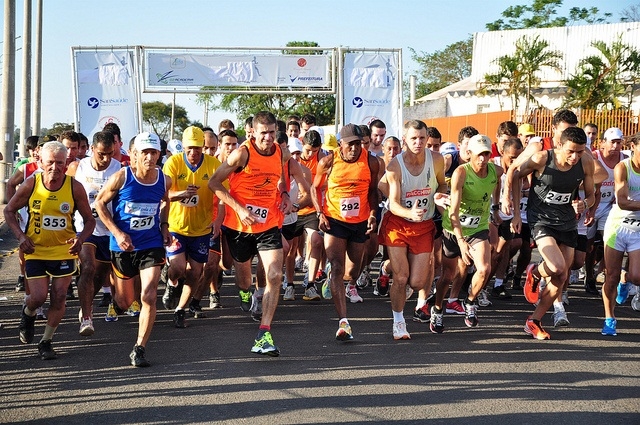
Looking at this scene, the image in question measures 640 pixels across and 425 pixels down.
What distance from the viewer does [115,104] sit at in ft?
59.3

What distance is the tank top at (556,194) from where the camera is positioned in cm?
910

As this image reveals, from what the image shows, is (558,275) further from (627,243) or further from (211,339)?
(211,339)

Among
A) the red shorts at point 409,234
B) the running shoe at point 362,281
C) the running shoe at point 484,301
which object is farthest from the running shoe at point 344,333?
the running shoe at point 362,281

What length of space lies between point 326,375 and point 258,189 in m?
2.21

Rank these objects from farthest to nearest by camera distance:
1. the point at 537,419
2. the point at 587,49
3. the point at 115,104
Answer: the point at 587,49
the point at 115,104
the point at 537,419

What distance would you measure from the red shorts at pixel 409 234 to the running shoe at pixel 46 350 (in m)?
3.30

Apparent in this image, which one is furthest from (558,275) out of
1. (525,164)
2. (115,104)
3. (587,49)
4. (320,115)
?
(320,115)

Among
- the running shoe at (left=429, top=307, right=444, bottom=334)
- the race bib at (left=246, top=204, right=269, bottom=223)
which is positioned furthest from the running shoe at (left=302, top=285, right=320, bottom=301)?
the race bib at (left=246, top=204, right=269, bottom=223)

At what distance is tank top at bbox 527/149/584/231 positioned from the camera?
358 inches

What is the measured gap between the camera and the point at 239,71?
20.1m

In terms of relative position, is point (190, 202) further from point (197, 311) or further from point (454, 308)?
point (454, 308)

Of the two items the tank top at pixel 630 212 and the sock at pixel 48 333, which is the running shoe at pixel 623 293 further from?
the sock at pixel 48 333

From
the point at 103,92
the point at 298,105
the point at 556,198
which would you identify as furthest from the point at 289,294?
the point at 298,105

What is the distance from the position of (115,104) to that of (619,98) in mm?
23239
